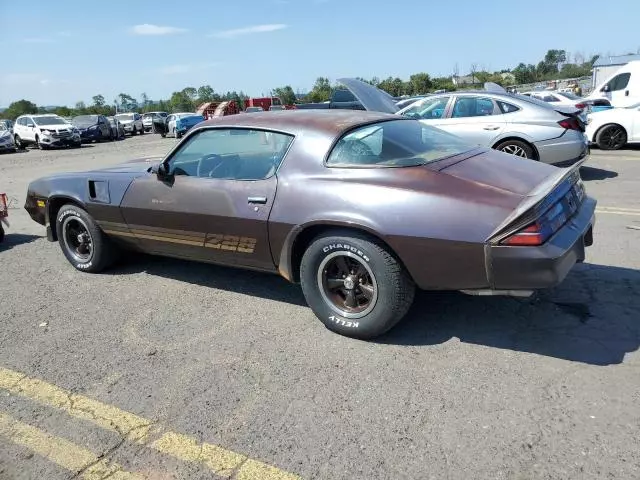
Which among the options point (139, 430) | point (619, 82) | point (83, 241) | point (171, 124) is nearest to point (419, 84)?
point (171, 124)

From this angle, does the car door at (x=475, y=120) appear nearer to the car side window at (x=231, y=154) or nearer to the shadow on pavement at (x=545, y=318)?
the shadow on pavement at (x=545, y=318)

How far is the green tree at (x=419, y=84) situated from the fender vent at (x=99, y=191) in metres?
55.6

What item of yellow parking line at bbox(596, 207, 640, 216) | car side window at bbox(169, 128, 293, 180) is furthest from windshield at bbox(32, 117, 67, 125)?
yellow parking line at bbox(596, 207, 640, 216)

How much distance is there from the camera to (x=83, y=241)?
16.7ft

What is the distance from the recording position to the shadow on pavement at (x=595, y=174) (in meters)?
8.93

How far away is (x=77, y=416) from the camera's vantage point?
2812mm

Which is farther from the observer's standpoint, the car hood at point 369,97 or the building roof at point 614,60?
the building roof at point 614,60

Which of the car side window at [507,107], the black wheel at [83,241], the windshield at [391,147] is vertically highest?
the car side window at [507,107]

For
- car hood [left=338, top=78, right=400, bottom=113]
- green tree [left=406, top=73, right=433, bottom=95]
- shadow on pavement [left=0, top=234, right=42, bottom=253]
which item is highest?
green tree [left=406, top=73, right=433, bottom=95]

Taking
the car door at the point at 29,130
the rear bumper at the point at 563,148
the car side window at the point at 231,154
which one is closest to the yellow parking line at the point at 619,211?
the rear bumper at the point at 563,148

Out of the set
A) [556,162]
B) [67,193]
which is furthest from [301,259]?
[556,162]

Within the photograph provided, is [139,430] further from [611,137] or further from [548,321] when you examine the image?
[611,137]

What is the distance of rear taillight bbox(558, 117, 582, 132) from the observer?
27.1 ft

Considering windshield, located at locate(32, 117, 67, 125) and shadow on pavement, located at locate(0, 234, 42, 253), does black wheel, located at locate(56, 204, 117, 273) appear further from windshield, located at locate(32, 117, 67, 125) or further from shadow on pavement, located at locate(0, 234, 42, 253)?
windshield, located at locate(32, 117, 67, 125)
